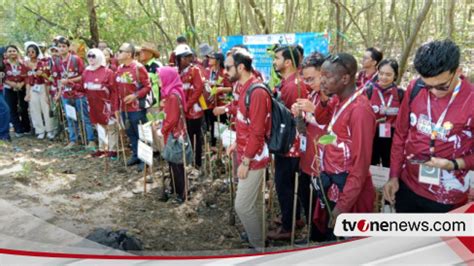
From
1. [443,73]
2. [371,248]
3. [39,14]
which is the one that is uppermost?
[39,14]

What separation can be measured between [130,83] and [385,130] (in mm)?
3279

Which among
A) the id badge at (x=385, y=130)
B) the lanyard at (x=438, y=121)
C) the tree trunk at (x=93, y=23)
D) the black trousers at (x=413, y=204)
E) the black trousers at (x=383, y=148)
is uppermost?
Answer: the tree trunk at (x=93, y=23)

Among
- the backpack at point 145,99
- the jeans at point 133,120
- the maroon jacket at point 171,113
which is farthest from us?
the jeans at point 133,120

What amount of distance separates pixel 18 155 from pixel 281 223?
4.61 metres

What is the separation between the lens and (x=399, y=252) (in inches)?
55.8

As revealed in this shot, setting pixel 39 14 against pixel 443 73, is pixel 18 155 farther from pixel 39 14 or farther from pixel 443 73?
pixel 443 73

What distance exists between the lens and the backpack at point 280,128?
2988 millimetres

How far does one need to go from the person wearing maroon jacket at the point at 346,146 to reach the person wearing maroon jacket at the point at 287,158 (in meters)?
0.77

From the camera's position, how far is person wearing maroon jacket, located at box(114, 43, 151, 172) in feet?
17.7

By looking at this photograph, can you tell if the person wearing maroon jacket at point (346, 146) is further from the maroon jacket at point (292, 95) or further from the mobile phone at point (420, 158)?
the maroon jacket at point (292, 95)

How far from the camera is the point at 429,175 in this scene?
219 centimetres

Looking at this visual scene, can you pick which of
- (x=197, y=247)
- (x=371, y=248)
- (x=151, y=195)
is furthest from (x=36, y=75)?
(x=371, y=248)

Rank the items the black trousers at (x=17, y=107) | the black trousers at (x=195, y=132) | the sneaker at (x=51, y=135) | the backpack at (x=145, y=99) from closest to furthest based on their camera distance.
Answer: the black trousers at (x=195, y=132)
the backpack at (x=145, y=99)
the sneaker at (x=51, y=135)
the black trousers at (x=17, y=107)

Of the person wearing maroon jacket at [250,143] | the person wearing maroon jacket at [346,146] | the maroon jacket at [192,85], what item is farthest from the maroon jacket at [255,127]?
the maroon jacket at [192,85]
